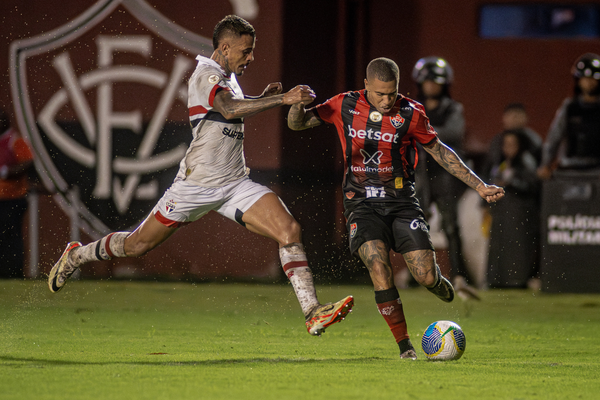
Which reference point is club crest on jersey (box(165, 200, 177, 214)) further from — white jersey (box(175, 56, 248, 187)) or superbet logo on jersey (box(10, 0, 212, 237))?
superbet logo on jersey (box(10, 0, 212, 237))

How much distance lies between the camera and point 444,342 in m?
5.62

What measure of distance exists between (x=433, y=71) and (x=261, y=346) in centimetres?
594

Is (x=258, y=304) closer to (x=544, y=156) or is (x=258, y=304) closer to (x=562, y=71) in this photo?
(x=544, y=156)

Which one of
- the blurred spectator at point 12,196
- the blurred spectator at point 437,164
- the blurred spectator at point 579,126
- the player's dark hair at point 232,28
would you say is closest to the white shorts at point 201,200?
the player's dark hair at point 232,28

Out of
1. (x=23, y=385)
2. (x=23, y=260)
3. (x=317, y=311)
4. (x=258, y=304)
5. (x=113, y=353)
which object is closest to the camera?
(x=23, y=385)

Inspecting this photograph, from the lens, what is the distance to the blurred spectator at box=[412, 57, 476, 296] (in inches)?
443

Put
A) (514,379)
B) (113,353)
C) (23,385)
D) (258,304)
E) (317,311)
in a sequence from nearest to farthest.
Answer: (23,385) → (514,379) → (317,311) → (113,353) → (258,304)

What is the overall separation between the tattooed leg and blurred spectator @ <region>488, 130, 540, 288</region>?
594cm

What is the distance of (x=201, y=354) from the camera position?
601 cm

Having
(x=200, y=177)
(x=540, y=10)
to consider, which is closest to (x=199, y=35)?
(x=540, y=10)

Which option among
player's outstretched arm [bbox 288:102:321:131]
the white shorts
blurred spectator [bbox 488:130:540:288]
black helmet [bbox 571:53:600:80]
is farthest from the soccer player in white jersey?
black helmet [bbox 571:53:600:80]

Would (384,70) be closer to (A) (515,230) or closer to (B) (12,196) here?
(A) (515,230)

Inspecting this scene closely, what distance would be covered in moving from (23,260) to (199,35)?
3.89 metres

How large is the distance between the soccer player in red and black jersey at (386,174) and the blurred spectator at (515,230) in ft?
17.7
